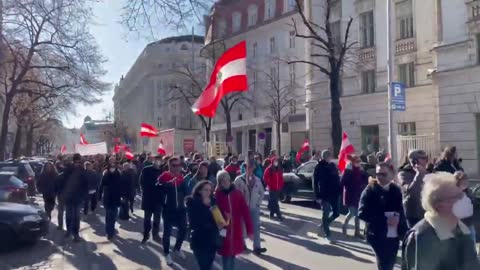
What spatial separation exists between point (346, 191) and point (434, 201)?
7.56 metres

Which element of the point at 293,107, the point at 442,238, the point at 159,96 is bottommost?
the point at 442,238

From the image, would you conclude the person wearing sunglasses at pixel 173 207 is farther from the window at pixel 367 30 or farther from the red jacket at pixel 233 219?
the window at pixel 367 30

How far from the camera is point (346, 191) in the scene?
11.2 metres

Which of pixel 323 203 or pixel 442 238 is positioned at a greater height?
pixel 442 238

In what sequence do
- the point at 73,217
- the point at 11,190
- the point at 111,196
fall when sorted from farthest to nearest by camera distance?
1. the point at 11,190
2. the point at 111,196
3. the point at 73,217

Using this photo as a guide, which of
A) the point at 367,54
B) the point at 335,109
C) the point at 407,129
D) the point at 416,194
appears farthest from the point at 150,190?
the point at 367,54

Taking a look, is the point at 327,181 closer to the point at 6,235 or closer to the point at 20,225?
the point at 20,225

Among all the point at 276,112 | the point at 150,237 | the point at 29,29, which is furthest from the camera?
the point at 276,112

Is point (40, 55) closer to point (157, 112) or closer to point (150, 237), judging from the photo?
point (150, 237)

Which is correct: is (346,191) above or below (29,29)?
below

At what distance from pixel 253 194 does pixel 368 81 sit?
22695 mm

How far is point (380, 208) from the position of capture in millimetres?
6449

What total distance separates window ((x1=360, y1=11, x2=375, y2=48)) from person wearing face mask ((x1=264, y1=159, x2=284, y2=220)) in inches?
735

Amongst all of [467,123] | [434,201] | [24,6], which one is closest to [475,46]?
[467,123]
